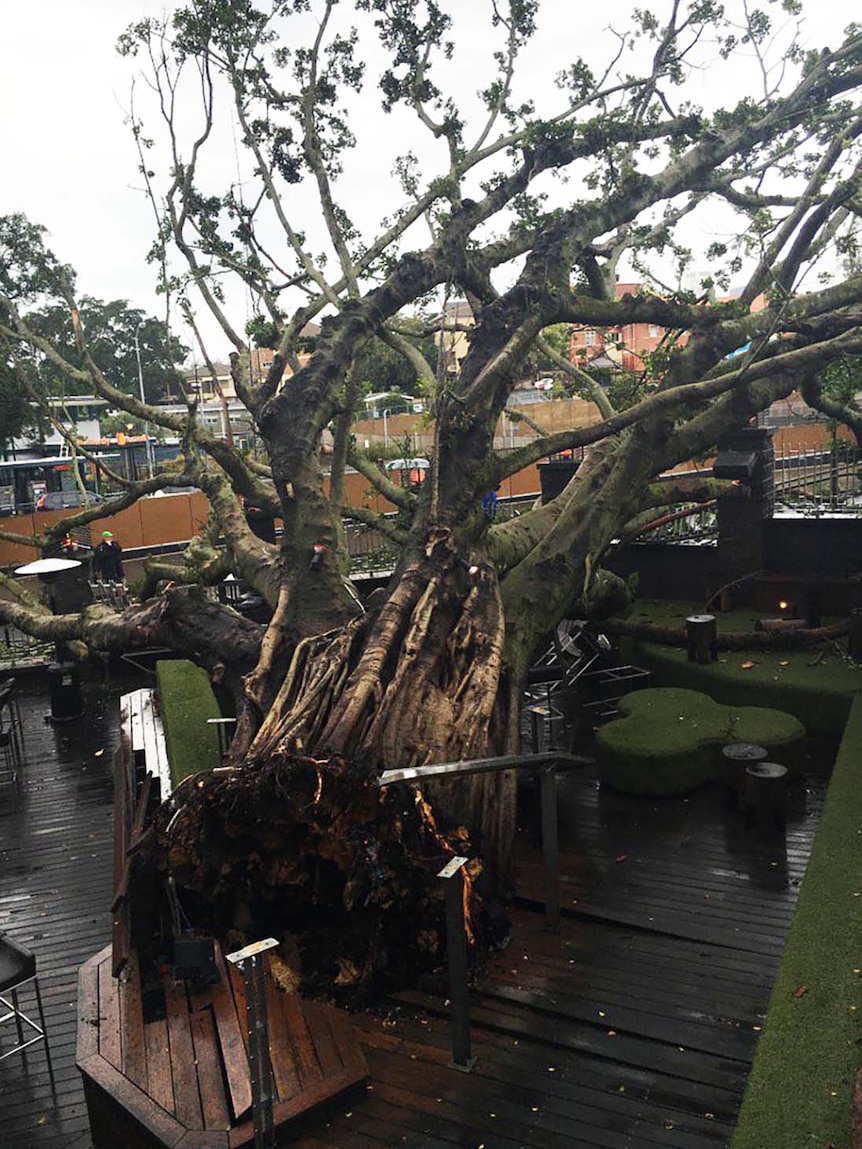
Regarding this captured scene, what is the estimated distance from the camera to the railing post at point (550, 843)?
21.5ft

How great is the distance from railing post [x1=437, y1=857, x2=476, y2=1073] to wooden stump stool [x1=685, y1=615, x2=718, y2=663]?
7761mm

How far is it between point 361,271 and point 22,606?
679cm

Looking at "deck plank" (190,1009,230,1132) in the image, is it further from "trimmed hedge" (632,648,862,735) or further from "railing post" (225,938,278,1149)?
"trimmed hedge" (632,648,862,735)

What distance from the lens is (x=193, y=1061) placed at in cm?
529

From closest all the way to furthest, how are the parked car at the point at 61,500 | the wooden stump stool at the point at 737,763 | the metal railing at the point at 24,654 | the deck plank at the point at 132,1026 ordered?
the deck plank at the point at 132,1026 → the wooden stump stool at the point at 737,763 → the metal railing at the point at 24,654 → the parked car at the point at 61,500

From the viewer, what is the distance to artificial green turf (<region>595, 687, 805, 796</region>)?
940cm

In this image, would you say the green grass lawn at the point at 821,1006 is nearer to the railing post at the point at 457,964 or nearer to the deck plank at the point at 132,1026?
the railing post at the point at 457,964

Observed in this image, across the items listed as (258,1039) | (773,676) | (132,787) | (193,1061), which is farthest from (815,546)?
(258,1039)

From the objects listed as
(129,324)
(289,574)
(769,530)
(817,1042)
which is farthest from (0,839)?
(129,324)

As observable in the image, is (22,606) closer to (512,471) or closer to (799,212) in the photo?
(512,471)

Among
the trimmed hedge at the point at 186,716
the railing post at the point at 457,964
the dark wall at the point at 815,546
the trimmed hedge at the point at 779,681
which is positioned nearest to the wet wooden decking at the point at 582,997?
the railing post at the point at 457,964

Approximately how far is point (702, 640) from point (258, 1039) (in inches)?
361

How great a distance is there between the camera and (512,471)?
10.4m

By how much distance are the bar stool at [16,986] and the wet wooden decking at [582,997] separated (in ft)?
A: 0.45
